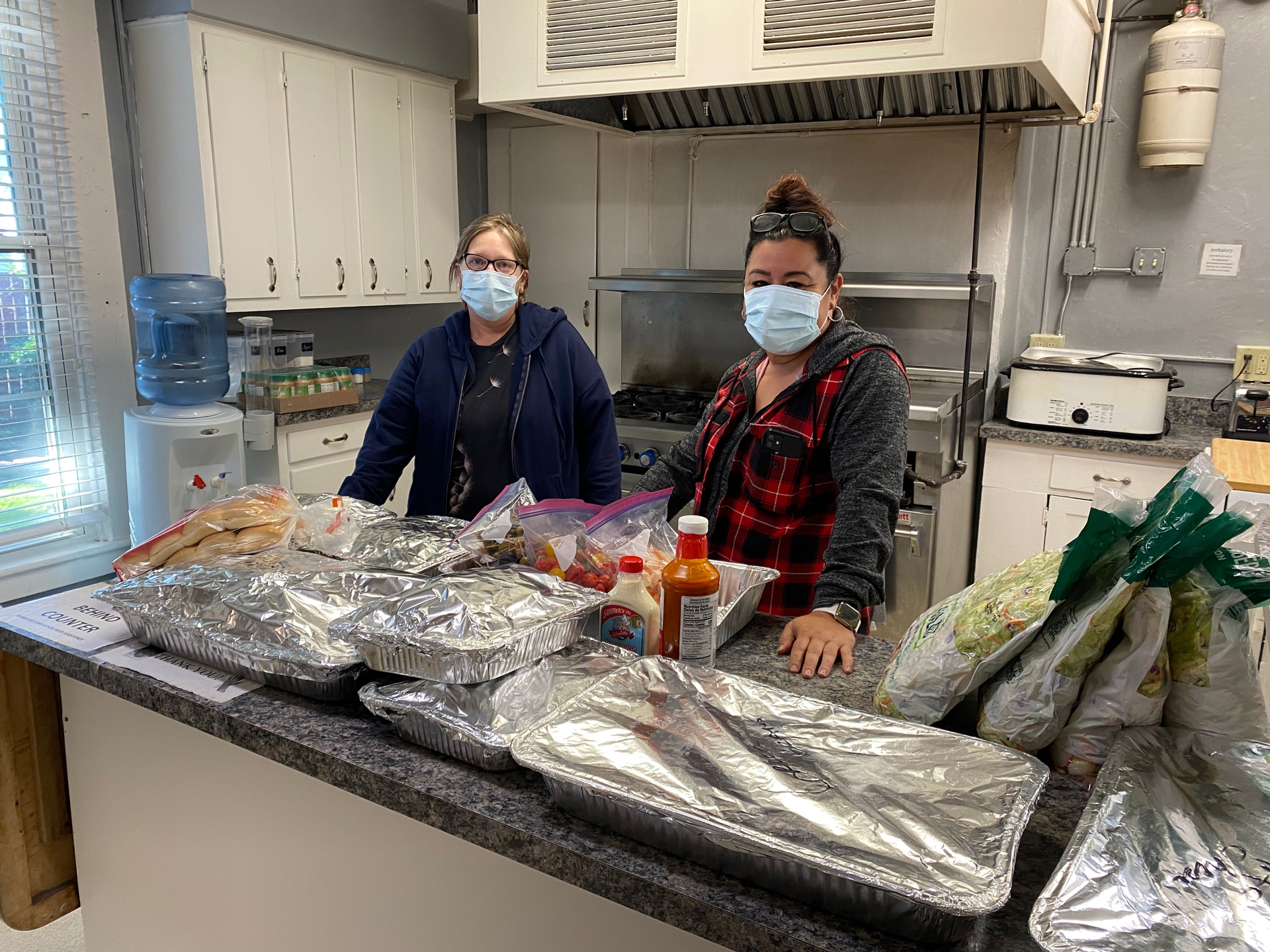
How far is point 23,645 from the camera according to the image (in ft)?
4.47

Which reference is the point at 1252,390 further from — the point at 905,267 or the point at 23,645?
the point at 23,645

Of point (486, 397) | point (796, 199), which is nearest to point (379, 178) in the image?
point (486, 397)

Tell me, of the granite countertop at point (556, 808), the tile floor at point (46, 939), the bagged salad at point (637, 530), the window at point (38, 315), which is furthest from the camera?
the window at point (38, 315)

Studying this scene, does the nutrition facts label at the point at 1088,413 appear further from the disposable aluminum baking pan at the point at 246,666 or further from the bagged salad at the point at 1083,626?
the disposable aluminum baking pan at the point at 246,666

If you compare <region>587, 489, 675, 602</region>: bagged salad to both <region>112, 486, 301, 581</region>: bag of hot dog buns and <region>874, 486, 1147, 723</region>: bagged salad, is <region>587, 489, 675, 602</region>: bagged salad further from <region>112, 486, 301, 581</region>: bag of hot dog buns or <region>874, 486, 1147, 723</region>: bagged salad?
<region>112, 486, 301, 581</region>: bag of hot dog buns

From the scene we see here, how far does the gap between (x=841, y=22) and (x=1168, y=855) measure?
2317 millimetres

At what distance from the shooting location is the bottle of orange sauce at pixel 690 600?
112 cm

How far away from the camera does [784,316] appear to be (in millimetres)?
1672

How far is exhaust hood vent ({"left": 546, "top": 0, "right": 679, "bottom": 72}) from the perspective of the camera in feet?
8.82

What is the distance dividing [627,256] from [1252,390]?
95.6 inches

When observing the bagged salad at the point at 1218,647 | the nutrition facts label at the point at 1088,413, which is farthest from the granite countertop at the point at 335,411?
the bagged salad at the point at 1218,647

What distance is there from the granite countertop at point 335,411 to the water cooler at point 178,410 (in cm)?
21

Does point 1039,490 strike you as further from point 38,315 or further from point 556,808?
point 38,315

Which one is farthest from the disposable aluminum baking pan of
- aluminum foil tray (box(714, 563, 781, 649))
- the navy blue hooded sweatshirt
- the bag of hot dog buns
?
the navy blue hooded sweatshirt
